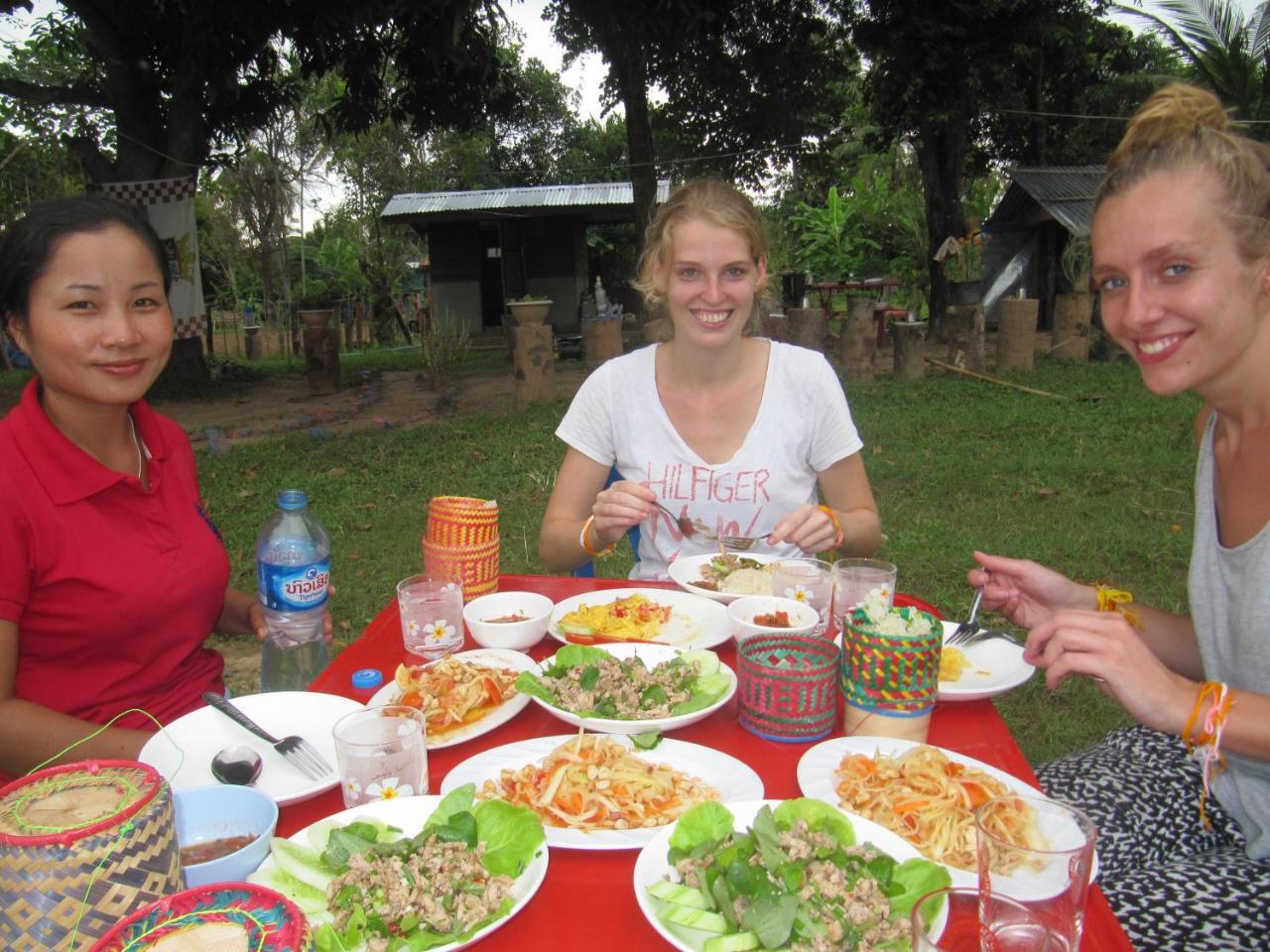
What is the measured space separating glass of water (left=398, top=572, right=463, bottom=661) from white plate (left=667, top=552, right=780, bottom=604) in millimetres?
689

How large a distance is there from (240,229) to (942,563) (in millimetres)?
27993

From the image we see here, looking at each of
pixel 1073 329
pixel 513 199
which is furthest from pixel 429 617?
pixel 513 199

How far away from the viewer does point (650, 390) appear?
3.21m

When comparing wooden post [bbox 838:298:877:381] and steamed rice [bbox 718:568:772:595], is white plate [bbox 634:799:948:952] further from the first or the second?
wooden post [bbox 838:298:877:381]

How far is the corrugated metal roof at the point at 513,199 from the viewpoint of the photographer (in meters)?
18.6

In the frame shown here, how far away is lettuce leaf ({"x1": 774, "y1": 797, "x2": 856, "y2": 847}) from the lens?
4.47 feet

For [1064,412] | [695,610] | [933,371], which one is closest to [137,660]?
[695,610]

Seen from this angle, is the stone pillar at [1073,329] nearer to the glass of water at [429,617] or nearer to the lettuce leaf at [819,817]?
the glass of water at [429,617]

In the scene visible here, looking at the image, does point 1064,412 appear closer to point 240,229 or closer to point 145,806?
point 145,806

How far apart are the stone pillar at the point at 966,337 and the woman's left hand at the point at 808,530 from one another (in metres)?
11.2

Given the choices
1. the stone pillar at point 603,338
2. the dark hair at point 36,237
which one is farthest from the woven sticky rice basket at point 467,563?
the stone pillar at point 603,338

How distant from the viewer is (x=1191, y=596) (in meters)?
2.19

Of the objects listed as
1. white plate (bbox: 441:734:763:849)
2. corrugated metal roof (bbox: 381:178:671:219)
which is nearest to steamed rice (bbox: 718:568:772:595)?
white plate (bbox: 441:734:763:849)

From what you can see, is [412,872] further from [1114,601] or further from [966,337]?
[966,337]
